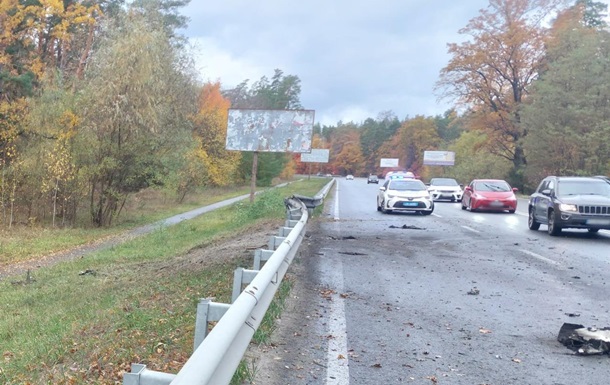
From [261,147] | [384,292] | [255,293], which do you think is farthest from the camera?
[261,147]

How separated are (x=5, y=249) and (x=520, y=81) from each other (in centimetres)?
4541

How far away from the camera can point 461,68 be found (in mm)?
52312

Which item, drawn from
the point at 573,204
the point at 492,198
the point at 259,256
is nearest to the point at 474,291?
the point at 259,256

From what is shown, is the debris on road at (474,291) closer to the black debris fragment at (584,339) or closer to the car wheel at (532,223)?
the black debris fragment at (584,339)

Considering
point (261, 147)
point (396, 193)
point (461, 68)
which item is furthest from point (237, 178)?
point (396, 193)

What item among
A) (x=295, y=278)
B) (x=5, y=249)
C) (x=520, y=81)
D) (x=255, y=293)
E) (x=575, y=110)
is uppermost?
(x=520, y=81)

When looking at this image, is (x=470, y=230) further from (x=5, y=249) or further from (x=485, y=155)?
(x=485, y=155)

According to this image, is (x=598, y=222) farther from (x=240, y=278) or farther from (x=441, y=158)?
(x=441, y=158)

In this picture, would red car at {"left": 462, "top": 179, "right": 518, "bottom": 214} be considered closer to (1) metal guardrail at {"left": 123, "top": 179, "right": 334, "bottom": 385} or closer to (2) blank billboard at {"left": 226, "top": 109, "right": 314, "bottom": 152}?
(2) blank billboard at {"left": 226, "top": 109, "right": 314, "bottom": 152}

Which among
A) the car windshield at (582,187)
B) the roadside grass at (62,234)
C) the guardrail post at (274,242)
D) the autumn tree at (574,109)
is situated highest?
the autumn tree at (574,109)

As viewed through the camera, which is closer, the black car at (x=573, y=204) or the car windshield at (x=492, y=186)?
the black car at (x=573, y=204)

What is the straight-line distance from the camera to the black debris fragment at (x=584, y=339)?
5.31 meters

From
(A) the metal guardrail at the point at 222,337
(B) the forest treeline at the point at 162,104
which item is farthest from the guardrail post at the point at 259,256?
(B) the forest treeline at the point at 162,104

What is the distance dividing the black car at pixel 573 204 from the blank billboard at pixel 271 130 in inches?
446
